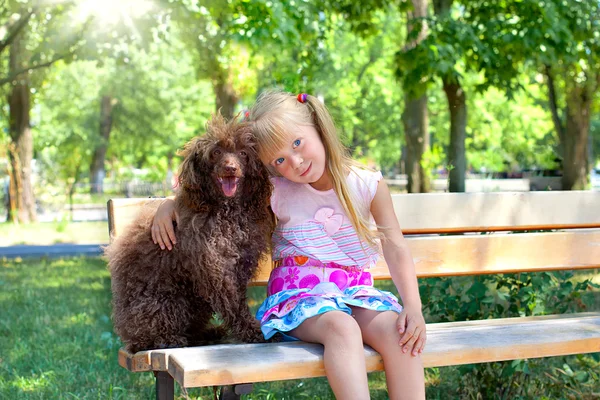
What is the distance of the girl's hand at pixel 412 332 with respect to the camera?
2461 mm

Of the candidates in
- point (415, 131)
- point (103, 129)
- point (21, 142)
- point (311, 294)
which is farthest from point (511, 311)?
point (103, 129)

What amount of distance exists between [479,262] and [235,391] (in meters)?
1.59

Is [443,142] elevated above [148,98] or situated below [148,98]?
below

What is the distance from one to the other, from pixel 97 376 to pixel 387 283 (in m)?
3.66

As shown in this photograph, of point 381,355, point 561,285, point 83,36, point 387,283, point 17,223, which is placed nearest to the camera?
point 381,355

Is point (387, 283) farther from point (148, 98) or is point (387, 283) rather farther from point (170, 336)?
point (148, 98)

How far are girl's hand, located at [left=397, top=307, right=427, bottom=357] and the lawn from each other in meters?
1.17

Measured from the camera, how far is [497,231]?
3750 mm

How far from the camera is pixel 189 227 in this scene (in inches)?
101

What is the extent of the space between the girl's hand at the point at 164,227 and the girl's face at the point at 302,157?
1.40ft

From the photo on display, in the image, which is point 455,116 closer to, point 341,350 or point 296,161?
point 296,161

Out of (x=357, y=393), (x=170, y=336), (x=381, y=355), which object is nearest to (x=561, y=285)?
(x=381, y=355)

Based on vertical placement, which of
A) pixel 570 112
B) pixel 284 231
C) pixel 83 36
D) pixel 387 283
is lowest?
pixel 387 283

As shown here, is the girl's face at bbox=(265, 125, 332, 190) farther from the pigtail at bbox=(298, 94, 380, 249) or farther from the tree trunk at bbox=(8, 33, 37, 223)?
the tree trunk at bbox=(8, 33, 37, 223)
